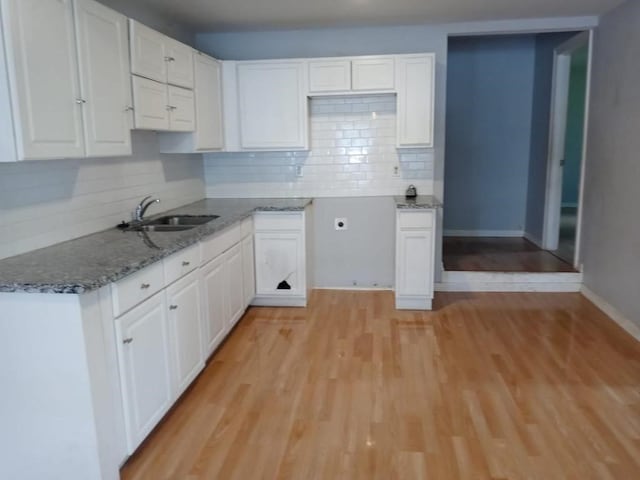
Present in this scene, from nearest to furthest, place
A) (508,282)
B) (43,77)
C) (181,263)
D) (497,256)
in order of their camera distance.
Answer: (43,77) < (181,263) < (508,282) < (497,256)

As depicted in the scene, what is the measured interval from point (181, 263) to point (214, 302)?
2.08 feet

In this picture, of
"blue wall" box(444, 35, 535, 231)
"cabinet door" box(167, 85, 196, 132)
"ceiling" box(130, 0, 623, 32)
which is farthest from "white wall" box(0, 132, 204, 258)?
"blue wall" box(444, 35, 535, 231)

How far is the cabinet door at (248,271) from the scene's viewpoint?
3949 millimetres

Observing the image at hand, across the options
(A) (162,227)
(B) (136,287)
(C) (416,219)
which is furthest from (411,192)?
(B) (136,287)

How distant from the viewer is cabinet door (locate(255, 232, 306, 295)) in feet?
13.9

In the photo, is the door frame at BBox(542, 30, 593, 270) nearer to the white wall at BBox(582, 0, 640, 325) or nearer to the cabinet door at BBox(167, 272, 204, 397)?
the white wall at BBox(582, 0, 640, 325)

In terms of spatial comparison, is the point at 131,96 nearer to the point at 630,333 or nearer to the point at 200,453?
the point at 200,453

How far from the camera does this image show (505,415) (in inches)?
103

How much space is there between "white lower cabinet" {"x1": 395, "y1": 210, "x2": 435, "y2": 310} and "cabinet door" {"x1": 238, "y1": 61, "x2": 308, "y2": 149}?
3.76 ft

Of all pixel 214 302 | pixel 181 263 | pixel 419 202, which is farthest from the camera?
pixel 419 202

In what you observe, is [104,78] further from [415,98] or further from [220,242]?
[415,98]

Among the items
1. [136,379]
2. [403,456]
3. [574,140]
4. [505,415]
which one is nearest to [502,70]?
[574,140]

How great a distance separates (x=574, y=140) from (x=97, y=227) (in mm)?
7932

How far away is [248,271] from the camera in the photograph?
13.4ft
